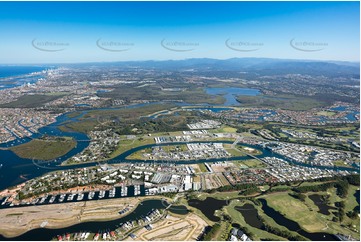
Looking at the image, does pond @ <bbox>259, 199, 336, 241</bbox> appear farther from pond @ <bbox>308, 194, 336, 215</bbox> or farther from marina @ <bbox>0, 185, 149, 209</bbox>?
marina @ <bbox>0, 185, 149, 209</bbox>

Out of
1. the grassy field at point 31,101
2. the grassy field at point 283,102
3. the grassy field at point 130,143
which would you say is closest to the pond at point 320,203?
the grassy field at point 130,143

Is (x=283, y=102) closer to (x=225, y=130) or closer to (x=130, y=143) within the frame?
(x=225, y=130)

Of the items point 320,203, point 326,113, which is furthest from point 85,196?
point 326,113

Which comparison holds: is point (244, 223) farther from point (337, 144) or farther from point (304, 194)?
point (337, 144)

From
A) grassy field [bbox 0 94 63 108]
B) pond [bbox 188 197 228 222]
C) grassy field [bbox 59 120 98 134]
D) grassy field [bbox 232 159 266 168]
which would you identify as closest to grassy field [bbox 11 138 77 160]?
grassy field [bbox 59 120 98 134]

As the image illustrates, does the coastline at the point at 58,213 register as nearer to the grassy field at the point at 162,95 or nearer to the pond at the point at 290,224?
the pond at the point at 290,224

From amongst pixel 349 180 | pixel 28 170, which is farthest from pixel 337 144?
pixel 28 170

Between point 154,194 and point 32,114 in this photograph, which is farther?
point 32,114
